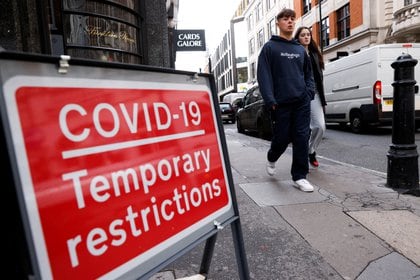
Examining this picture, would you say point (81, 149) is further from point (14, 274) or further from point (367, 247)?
Answer: point (367, 247)

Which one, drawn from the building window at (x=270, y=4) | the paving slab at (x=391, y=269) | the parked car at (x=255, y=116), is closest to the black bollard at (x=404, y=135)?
the paving slab at (x=391, y=269)

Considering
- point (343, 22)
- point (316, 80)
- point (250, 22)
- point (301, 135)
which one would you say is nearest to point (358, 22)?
point (343, 22)

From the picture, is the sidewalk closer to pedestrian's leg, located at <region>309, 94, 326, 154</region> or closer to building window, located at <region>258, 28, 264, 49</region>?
pedestrian's leg, located at <region>309, 94, 326, 154</region>

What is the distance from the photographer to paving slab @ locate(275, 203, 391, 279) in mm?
2354

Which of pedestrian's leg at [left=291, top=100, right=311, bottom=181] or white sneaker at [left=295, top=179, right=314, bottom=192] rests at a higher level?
pedestrian's leg at [left=291, top=100, right=311, bottom=181]

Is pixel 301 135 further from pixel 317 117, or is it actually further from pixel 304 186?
pixel 317 117

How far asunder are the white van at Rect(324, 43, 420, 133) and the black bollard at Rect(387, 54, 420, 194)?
682cm

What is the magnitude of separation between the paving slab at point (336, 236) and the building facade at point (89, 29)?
2877mm

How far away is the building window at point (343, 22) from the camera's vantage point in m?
26.4

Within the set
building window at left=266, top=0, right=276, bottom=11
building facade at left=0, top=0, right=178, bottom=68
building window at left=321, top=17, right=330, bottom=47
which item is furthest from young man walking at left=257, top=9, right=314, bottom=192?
building window at left=266, top=0, right=276, bottom=11

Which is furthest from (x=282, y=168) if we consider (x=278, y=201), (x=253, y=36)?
(x=253, y=36)

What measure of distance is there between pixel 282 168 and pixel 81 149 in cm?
438

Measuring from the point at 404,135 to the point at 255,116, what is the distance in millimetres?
7203

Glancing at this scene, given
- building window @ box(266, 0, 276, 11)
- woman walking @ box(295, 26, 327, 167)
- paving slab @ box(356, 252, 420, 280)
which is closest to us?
paving slab @ box(356, 252, 420, 280)
